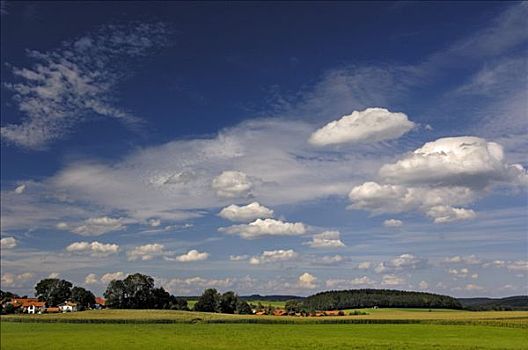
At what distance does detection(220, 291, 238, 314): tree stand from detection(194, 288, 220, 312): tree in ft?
4.76

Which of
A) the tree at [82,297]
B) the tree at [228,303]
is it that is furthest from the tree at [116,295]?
the tree at [228,303]

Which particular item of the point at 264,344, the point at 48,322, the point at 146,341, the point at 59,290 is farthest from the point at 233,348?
the point at 59,290

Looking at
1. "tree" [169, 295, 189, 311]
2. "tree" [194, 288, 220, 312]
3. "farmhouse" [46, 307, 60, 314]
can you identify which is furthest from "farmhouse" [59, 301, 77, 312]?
"tree" [194, 288, 220, 312]

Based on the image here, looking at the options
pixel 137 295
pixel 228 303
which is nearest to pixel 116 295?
pixel 137 295

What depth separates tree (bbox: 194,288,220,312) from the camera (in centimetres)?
17500

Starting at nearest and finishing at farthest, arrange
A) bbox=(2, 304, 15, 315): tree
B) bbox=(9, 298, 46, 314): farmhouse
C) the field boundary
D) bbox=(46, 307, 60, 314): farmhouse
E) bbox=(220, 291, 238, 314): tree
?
1. the field boundary
2. bbox=(2, 304, 15, 315): tree
3. bbox=(46, 307, 60, 314): farmhouse
4. bbox=(9, 298, 46, 314): farmhouse
5. bbox=(220, 291, 238, 314): tree

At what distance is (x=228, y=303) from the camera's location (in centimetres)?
17688

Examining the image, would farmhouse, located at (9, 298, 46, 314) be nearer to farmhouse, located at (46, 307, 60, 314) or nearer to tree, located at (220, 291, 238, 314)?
farmhouse, located at (46, 307, 60, 314)

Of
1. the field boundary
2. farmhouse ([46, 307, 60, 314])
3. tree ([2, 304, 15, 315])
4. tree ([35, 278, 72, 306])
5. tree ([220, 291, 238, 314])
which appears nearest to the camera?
the field boundary

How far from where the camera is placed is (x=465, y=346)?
65.8 m

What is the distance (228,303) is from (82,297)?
167ft

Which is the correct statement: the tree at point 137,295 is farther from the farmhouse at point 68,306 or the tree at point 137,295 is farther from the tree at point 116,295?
the farmhouse at point 68,306

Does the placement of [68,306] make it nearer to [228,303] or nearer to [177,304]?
[177,304]

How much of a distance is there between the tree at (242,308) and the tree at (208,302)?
23.2 ft
